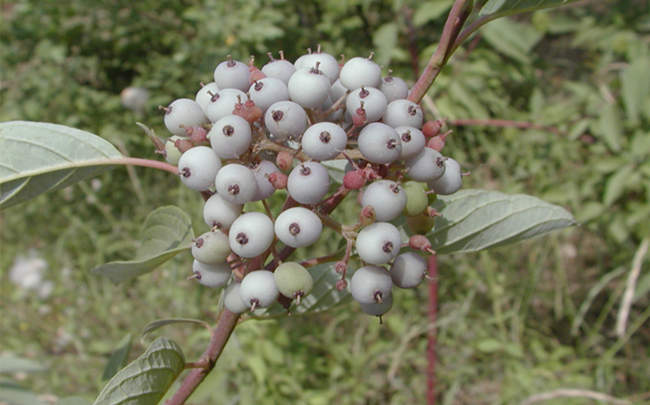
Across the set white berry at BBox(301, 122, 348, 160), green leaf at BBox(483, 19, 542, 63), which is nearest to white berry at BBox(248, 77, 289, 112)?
white berry at BBox(301, 122, 348, 160)

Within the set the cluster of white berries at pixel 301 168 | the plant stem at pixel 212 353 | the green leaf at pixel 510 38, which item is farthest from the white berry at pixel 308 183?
the green leaf at pixel 510 38

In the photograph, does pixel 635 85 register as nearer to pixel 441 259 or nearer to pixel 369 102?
pixel 441 259

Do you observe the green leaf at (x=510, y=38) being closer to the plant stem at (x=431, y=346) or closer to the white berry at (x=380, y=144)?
the plant stem at (x=431, y=346)

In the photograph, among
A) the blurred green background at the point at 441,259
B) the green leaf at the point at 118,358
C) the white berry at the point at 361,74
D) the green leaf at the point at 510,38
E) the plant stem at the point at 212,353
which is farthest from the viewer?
the green leaf at the point at 510,38

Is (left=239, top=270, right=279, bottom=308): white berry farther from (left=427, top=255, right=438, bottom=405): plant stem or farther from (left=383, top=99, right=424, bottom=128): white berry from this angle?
(left=427, top=255, right=438, bottom=405): plant stem

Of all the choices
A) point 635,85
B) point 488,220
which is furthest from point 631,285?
point 488,220

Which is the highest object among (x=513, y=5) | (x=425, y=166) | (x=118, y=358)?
(x=513, y=5)
